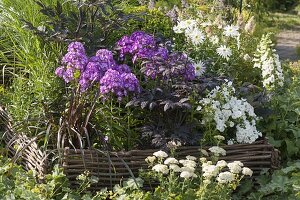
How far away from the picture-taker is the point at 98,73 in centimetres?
383

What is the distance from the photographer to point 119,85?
3719mm

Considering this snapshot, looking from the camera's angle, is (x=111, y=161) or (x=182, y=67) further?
(x=182, y=67)

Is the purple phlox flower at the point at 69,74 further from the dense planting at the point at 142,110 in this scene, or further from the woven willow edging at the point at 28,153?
the woven willow edging at the point at 28,153

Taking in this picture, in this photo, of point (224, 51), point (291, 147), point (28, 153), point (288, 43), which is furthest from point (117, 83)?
point (288, 43)

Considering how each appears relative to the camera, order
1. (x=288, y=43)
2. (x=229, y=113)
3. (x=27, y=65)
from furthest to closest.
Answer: (x=288, y=43), (x=27, y=65), (x=229, y=113)

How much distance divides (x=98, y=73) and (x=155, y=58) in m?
0.43

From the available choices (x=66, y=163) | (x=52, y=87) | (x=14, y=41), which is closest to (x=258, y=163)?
(x=66, y=163)

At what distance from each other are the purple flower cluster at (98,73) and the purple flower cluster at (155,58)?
0.61 ft

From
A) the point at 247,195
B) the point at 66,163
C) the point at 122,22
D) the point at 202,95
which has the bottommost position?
the point at 247,195

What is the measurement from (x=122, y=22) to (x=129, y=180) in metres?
1.40

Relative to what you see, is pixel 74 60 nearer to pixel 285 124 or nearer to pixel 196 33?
pixel 196 33

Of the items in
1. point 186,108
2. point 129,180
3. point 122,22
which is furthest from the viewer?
point 122,22

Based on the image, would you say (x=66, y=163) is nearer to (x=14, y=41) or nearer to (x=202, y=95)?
(x=202, y=95)

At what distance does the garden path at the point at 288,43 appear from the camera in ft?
33.2
